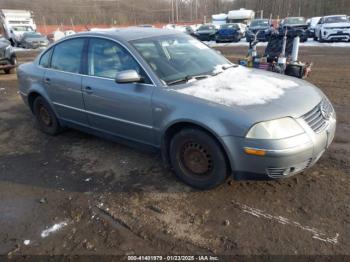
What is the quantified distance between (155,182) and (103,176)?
70cm

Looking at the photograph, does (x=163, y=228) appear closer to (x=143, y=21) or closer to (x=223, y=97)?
(x=223, y=97)

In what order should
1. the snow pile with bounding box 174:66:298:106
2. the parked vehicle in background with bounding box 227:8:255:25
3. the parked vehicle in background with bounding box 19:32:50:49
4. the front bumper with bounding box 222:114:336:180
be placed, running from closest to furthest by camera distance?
the front bumper with bounding box 222:114:336:180, the snow pile with bounding box 174:66:298:106, the parked vehicle in background with bounding box 19:32:50:49, the parked vehicle in background with bounding box 227:8:255:25

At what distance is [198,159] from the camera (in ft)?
11.0

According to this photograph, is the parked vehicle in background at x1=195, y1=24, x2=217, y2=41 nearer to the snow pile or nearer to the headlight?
the snow pile

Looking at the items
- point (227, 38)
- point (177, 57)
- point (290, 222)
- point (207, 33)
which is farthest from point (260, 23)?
point (290, 222)

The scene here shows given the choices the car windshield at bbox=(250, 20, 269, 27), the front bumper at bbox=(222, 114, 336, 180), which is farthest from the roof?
the car windshield at bbox=(250, 20, 269, 27)

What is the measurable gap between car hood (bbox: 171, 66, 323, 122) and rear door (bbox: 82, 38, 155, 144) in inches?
18.5

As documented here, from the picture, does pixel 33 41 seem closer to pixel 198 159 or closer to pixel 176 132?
pixel 176 132

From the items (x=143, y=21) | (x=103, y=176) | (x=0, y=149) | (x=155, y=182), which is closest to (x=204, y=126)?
(x=155, y=182)

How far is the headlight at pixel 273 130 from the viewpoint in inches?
112

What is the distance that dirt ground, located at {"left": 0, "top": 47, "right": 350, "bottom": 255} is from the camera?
8.79ft

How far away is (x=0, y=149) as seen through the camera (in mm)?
5004

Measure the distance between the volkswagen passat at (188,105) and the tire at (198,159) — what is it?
1 cm

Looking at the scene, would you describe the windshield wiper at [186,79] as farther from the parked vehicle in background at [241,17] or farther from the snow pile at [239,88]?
the parked vehicle in background at [241,17]
